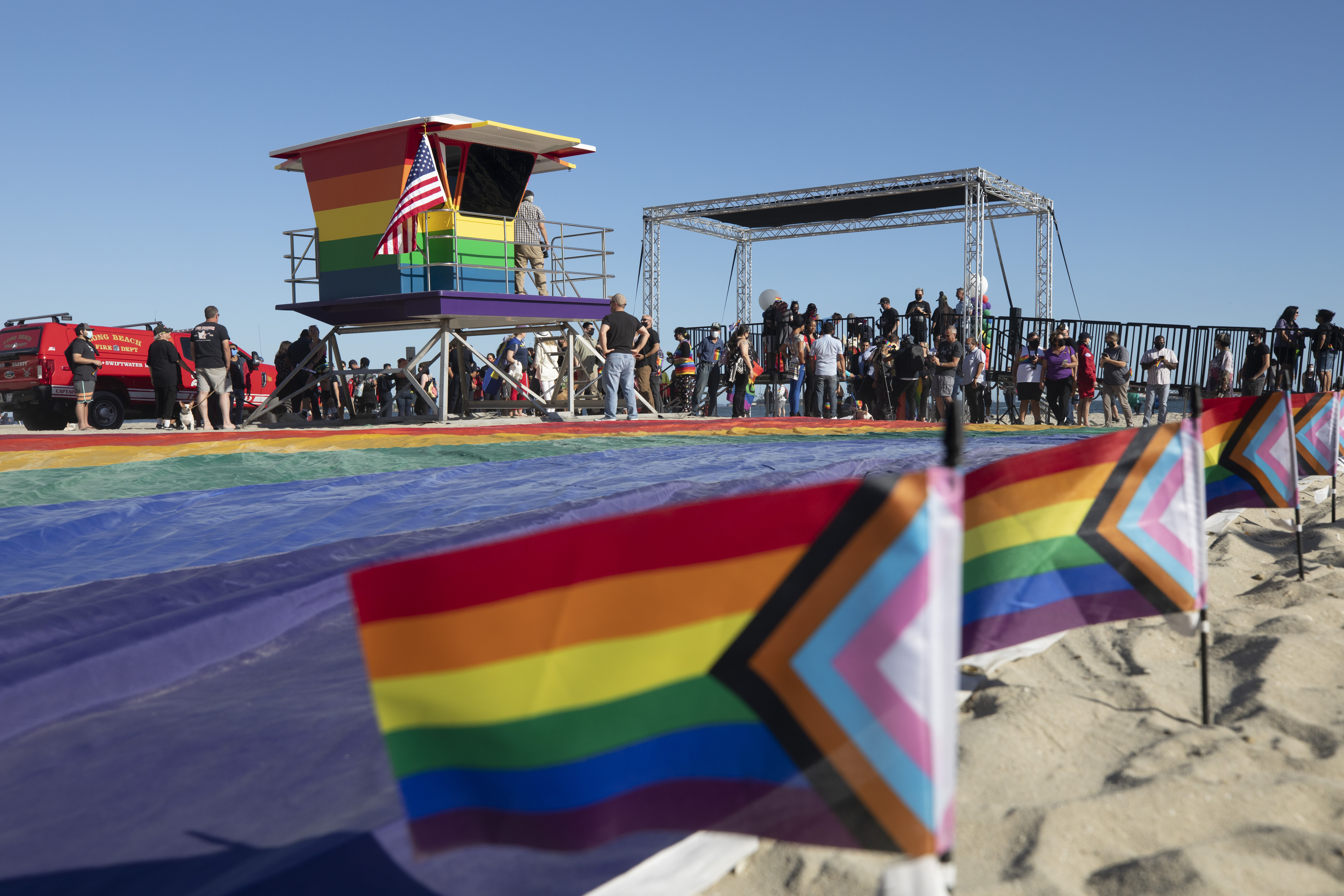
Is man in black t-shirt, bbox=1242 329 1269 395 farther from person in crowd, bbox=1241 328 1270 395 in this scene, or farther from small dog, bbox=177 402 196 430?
small dog, bbox=177 402 196 430

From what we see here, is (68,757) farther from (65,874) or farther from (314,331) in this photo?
(314,331)

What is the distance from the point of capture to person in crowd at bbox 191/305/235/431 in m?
11.6

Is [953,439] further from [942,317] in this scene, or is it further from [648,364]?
[942,317]

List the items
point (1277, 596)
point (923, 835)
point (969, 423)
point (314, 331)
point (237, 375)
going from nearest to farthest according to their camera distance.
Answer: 1. point (923, 835)
2. point (1277, 596)
3. point (969, 423)
4. point (314, 331)
5. point (237, 375)

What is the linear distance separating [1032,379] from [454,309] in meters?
8.55

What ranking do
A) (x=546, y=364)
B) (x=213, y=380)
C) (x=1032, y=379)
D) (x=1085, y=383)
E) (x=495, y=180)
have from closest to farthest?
(x=213, y=380) < (x=495, y=180) < (x=1085, y=383) < (x=1032, y=379) < (x=546, y=364)

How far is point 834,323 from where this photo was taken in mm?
18328

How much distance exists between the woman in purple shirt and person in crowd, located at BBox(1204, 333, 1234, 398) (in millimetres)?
1968

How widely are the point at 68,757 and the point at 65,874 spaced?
1.72ft

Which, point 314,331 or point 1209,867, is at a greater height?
point 314,331

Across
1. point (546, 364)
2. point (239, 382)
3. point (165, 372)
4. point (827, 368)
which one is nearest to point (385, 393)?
point (239, 382)

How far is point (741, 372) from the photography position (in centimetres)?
1487

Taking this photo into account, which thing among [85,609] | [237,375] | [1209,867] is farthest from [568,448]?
[237,375]

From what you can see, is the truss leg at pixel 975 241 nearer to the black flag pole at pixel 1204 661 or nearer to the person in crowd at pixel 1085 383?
the person in crowd at pixel 1085 383
